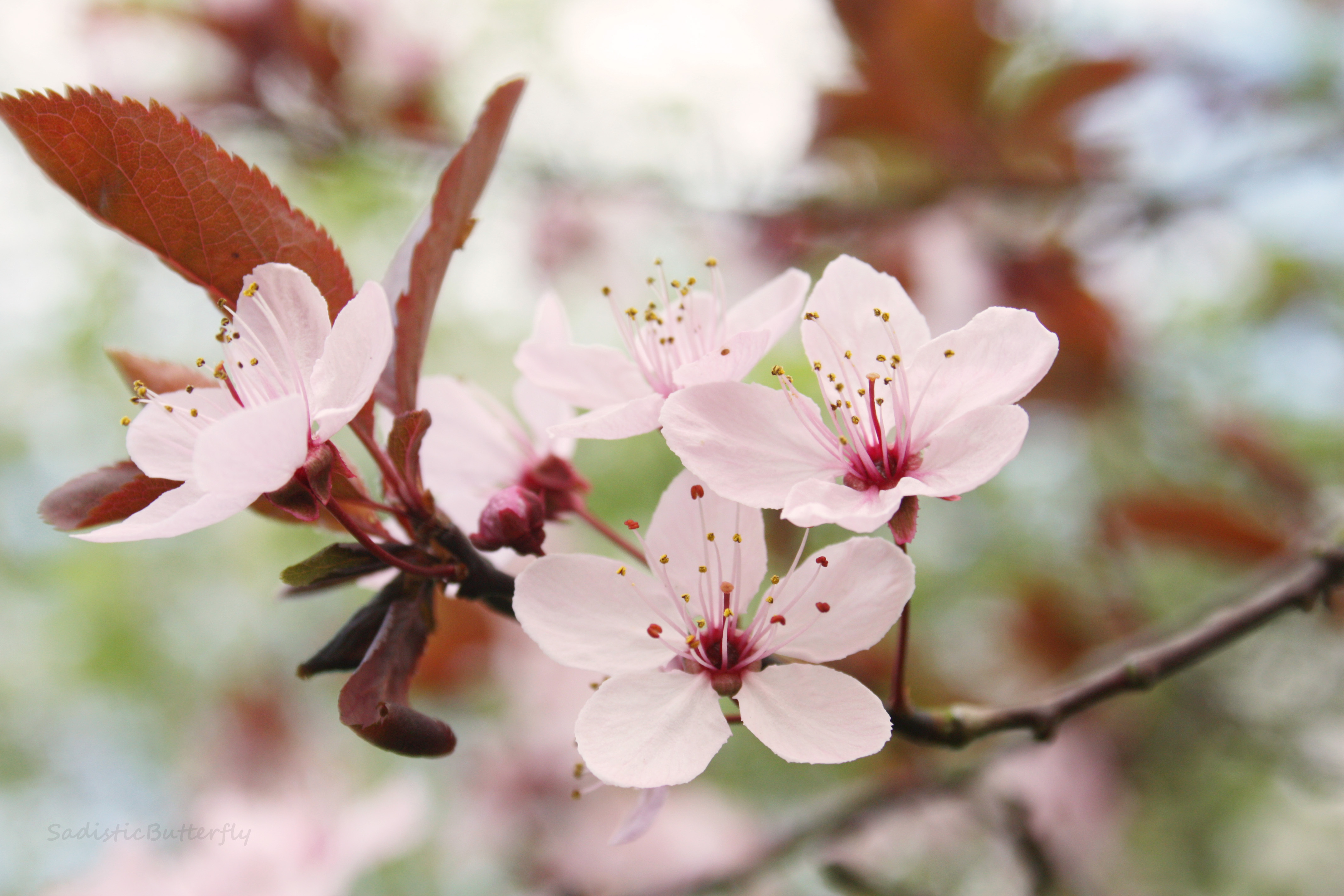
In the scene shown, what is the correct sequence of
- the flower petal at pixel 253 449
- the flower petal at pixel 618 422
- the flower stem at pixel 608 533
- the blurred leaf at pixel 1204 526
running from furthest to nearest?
the blurred leaf at pixel 1204 526 < the flower stem at pixel 608 533 < the flower petal at pixel 618 422 < the flower petal at pixel 253 449

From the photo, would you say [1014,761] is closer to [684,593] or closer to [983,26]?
[983,26]

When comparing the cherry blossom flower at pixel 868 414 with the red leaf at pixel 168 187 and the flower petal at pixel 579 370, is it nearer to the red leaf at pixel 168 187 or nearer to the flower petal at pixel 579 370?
the flower petal at pixel 579 370

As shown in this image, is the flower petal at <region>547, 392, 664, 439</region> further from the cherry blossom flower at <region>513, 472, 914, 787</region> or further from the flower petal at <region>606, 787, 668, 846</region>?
the flower petal at <region>606, 787, 668, 846</region>

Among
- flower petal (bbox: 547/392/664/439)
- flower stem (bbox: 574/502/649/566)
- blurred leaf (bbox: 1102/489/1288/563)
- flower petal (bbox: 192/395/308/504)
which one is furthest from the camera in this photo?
blurred leaf (bbox: 1102/489/1288/563)

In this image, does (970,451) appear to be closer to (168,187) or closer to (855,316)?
(855,316)

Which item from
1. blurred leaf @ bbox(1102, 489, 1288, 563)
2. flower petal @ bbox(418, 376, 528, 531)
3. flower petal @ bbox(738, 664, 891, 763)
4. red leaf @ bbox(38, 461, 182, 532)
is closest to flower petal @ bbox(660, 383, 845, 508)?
flower petal @ bbox(738, 664, 891, 763)

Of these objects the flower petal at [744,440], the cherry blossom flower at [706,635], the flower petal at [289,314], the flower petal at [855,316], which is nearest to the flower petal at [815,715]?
the cherry blossom flower at [706,635]
